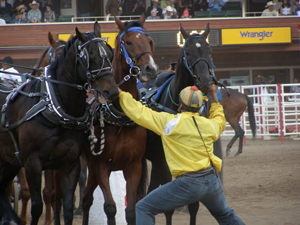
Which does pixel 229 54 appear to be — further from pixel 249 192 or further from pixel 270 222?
pixel 270 222

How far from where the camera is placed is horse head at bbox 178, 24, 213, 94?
5.28 metres

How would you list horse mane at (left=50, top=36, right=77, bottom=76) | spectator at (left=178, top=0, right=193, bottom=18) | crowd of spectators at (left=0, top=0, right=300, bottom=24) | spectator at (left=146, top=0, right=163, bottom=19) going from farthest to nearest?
spectator at (left=178, top=0, right=193, bottom=18) < spectator at (left=146, top=0, right=163, bottom=19) < crowd of spectators at (left=0, top=0, right=300, bottom=24) < horse mane at (left=50, top=36, right=77, bottom=76)

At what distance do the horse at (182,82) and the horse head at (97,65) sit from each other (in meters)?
1.10

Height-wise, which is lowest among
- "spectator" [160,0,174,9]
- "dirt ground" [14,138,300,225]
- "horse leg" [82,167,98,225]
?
"dirt ground" [14,138,300,225]

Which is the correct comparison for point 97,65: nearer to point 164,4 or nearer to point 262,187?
point 262,187

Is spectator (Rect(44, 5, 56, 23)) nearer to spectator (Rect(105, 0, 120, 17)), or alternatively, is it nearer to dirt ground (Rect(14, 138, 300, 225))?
spectator (Rect(105, 0, 120, 17))

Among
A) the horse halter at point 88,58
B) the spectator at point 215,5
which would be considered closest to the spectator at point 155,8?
the spectator at point 215,5

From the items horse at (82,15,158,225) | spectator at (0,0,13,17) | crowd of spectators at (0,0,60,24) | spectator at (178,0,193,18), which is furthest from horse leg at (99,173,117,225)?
spectator at (0,0,13,17)

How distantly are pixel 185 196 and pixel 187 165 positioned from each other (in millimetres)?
253

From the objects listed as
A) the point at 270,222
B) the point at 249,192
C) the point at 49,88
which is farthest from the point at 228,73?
the point at 49,88

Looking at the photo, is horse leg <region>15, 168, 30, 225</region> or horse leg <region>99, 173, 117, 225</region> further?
horse leg <region>15, 168, 30, 225</region>

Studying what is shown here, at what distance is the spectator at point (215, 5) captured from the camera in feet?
83.6

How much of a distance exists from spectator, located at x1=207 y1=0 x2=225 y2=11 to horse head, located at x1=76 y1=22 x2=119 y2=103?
2150cm

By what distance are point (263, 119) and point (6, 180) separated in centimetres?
1352
